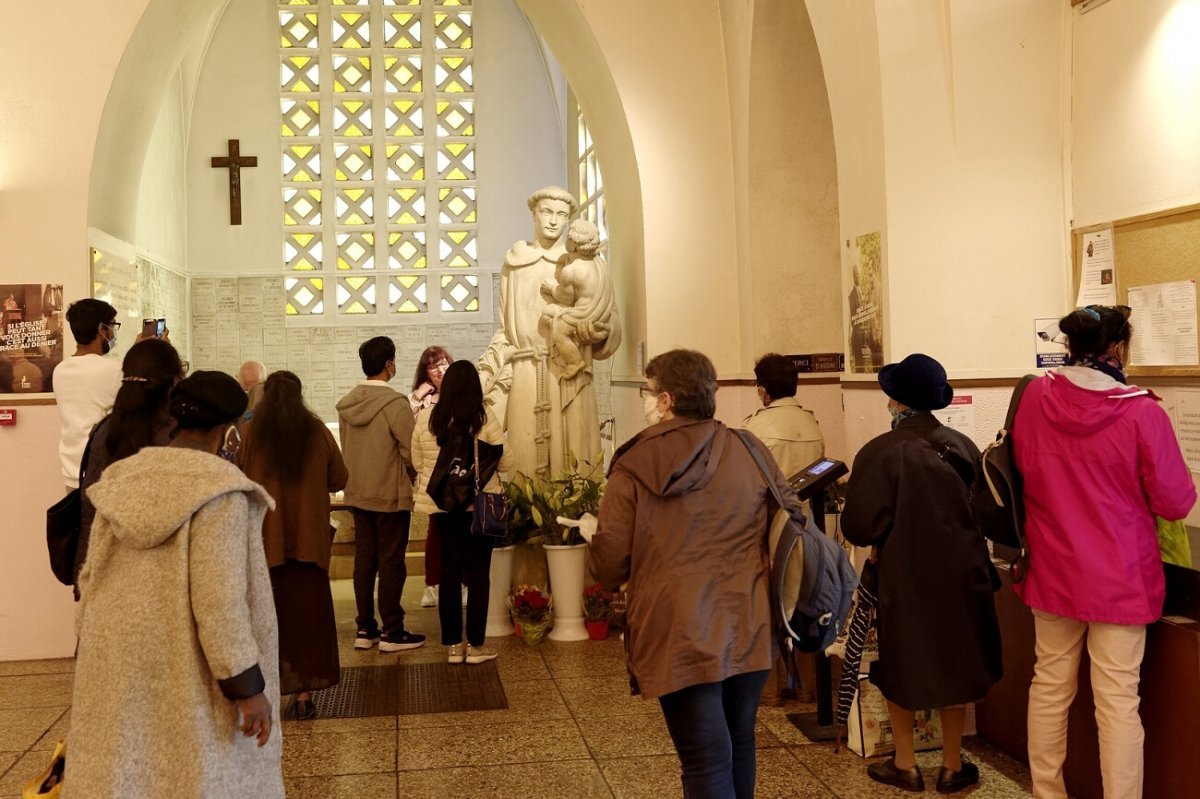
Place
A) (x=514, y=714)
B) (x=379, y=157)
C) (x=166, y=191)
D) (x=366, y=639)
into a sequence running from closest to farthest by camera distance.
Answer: (x=514, y=714) → (x=366, y=639) → (x=166, y=191) → (x=379, y=157)

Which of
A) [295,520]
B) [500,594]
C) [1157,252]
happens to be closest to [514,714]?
[295,520]

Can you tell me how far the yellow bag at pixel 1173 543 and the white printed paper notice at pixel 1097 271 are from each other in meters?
1.24

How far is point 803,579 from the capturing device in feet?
10.1

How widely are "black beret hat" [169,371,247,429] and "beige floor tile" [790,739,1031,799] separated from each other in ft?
8.18

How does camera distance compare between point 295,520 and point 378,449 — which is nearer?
point 295,520

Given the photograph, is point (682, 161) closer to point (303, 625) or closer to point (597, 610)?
point (597, 610)

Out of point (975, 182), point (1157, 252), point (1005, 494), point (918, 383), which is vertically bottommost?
point (1005, 494)

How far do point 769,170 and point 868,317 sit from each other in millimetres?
2109

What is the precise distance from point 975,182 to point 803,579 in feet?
8.32

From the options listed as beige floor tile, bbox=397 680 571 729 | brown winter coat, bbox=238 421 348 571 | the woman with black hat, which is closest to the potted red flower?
beige floor tile, bbox=397 680 571 729

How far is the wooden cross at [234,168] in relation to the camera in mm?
11758

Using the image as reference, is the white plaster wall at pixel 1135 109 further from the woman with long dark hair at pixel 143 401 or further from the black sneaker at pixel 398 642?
the black sneaker at pixel 398 642

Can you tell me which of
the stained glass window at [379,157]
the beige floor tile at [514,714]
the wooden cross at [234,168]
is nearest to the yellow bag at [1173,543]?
the beige floor tile at [514,714]

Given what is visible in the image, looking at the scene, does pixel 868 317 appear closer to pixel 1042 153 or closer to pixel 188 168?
pixel 1042 153
